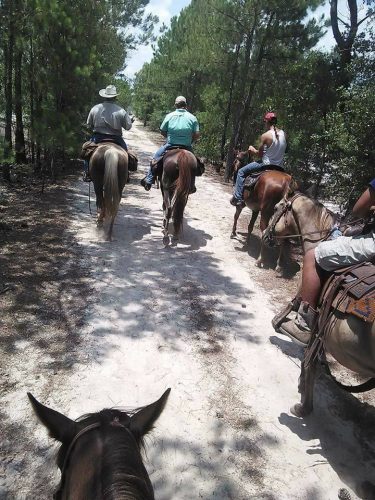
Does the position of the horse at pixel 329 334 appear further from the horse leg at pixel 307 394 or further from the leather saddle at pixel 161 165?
the leather saddle at pixel 161 165

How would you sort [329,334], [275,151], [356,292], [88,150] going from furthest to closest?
1. [88,150]
2. [275,151]
3. [329,334]
4. [356,292]

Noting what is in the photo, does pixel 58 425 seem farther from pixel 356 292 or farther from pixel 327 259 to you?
pixel 327 259

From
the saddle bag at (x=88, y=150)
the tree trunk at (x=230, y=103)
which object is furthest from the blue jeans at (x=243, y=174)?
the tree trunk at (x=230, y=103)

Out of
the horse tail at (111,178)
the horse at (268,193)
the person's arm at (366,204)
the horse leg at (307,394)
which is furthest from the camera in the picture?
the horse tail at (111,178)

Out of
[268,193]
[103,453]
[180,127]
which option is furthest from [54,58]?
[103,453]

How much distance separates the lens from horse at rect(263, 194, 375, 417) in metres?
2.81

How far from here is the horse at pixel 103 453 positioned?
1273 mm

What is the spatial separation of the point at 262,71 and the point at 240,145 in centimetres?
241

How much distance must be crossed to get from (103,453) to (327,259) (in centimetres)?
247

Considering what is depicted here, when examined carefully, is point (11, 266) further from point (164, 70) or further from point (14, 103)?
point (164, 70)

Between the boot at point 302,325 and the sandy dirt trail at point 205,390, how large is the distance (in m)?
0.47

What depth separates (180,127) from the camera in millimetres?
7305

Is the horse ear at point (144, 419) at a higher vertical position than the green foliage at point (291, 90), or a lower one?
lower

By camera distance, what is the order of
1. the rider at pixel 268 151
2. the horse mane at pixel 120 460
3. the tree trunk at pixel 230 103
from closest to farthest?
the horse mane at pixel 120 460
the rider at pixel 268 151
the tree trunk at pixel 230 103
